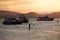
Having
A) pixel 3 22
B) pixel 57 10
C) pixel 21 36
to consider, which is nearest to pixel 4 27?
pixel 3 22

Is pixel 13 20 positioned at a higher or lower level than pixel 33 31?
higher

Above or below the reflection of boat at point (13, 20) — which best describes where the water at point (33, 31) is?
below

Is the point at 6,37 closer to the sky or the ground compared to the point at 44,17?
closer to the ground

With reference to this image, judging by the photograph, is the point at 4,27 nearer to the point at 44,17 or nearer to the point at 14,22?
the point at 14,22

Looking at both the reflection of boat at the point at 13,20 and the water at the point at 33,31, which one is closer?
the water at the point at 33,31

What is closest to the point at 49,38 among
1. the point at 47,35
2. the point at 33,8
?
the point at 47,35

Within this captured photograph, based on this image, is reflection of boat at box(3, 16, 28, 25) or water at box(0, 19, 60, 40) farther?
reflection of boat at box(3, 16, 28, 25)

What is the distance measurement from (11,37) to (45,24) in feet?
1.63

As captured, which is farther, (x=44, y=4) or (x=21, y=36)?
(x=44, y=4)

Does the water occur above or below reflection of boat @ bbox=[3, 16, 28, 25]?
below

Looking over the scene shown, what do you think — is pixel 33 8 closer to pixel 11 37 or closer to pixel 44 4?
pixel 44 4

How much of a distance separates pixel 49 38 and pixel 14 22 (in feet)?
1.71

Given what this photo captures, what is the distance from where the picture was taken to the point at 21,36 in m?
2.53

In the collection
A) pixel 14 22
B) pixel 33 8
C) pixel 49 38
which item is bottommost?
pixel 49 38
